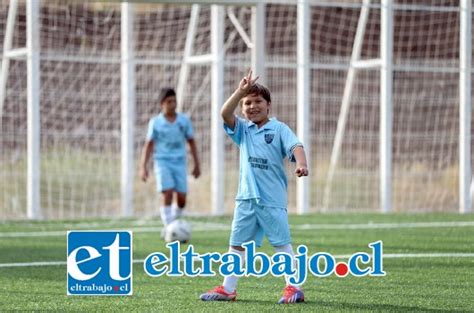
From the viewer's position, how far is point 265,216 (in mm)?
Result: 7910

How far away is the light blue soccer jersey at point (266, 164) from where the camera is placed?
794 centimetres

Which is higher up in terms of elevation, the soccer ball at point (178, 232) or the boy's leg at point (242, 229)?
the boy's leg at point (242, 229)

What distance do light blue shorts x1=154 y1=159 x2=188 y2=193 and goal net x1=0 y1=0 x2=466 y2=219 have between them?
4.31 m

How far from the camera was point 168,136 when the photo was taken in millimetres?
13500

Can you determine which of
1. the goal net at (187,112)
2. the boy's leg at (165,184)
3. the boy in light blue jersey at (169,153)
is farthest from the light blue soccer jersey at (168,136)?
the goal net at (187,112)

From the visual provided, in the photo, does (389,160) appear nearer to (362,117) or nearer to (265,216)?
(362,117)

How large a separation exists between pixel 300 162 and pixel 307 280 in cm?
191

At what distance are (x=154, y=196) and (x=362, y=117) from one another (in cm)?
430

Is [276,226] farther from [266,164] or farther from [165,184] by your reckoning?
[165,184]

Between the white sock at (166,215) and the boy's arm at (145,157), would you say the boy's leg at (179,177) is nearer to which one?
the white sock at (166,215)

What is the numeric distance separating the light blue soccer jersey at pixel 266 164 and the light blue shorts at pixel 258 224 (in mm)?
52

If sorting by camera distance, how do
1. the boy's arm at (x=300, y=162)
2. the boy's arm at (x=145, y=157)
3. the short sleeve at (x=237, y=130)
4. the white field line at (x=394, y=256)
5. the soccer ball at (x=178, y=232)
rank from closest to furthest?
the boy's arm at (x=300, y=162) < the short sleeve at (x=237, y=130) < the white field line at (x=394, y=256) < the soccer ball at (x=178, y=232) < the boy's arm at (x=145, y=157)

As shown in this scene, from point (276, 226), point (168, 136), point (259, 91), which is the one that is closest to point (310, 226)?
point (168, 136)

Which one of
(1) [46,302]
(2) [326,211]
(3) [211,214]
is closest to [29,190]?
(3) [211,214]
